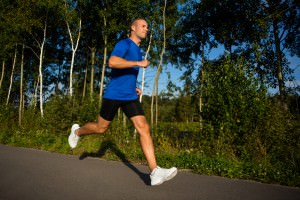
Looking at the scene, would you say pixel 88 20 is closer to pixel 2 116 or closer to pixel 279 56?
pixel 2 116

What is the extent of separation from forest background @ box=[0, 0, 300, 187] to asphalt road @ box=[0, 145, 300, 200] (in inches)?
24.1

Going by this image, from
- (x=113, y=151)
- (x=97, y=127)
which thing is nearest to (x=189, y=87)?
(x=113, y=151)

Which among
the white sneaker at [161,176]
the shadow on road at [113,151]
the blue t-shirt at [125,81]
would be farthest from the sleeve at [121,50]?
the shadow on road at [113,151]

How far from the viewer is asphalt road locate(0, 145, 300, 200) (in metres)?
3.39

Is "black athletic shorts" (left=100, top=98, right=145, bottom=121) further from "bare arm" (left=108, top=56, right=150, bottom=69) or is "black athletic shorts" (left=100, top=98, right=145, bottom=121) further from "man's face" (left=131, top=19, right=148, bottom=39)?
"man's face" (left=131, top=19, right=148, bottom=39)

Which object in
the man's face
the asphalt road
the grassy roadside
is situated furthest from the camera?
the grassy roadside

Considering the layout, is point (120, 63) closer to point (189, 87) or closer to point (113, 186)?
point (113, 186)

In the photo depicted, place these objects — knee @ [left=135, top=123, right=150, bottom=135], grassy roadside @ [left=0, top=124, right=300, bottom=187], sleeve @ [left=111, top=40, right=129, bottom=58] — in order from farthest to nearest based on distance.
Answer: grassy roadside @ [left=0, top=124, right=300, bottom=187] < knee @ [left=135, top=123, right=150, bottom=135] < sleeve @ [left=111, top=40, right=129, bottom=58]

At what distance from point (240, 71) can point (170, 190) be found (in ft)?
15.2

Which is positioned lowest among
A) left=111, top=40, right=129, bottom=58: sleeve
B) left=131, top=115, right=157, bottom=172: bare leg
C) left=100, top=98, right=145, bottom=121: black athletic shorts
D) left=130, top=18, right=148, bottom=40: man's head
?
left=131, top=115, right=157, bottom=172: bare leg

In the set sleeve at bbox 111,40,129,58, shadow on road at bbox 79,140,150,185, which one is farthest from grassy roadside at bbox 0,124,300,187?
sleeve at bbox 111,40,129,58

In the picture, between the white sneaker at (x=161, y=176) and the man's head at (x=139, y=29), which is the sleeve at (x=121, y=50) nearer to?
the man's head at (x=139, y=29)

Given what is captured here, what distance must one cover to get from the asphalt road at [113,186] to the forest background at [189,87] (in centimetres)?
61

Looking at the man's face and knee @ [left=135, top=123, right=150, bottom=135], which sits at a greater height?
the man's face
